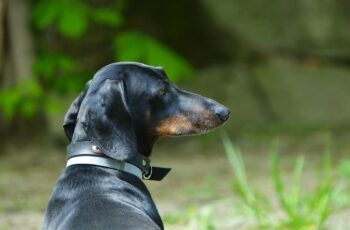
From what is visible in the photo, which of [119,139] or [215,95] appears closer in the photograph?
[119,139]

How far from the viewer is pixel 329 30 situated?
1005 centimetres

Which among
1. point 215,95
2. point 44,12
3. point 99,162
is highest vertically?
point 215,95

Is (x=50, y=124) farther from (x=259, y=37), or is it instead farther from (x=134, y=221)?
(x=134, y=221)

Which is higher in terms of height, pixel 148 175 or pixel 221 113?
pixel 221 113

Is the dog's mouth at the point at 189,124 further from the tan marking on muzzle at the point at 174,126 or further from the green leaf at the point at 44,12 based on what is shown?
the green leaf at the point at 44,12

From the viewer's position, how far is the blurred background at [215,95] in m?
5.68

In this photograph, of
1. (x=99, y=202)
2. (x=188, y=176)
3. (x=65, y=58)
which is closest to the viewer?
(x=99, y=202)

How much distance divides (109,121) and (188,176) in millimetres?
3972

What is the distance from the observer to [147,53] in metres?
7.78

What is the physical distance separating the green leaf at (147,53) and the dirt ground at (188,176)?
0.89 meters

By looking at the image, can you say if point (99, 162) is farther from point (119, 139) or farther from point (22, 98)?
point (22, 98)

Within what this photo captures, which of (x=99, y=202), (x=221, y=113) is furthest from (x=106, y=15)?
(x=99, y=202)

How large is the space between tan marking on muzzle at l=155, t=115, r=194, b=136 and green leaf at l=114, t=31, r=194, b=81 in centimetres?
381

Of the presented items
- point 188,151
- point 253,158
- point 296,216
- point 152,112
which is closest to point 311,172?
point 253,158
